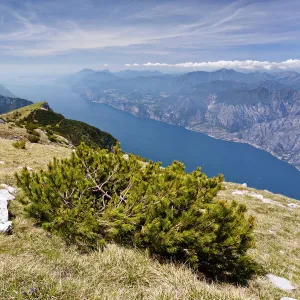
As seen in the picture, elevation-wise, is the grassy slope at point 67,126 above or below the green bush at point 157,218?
below

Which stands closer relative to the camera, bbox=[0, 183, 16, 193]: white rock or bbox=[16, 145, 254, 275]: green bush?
bbox=[16, 145, 254, 275]: green bush

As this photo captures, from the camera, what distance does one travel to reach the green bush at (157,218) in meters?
6.06

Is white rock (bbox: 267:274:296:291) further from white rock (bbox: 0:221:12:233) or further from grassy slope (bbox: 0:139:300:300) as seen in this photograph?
white rock (bbox: 0:221:12:233)

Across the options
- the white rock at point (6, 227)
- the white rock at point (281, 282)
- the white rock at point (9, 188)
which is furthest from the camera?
the white rock at point (9, 188)

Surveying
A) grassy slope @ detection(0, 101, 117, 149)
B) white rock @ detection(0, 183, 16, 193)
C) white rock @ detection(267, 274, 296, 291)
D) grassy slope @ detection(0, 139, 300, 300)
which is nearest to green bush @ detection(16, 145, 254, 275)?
grassy slope @ detection(0, 139, 300, 300)

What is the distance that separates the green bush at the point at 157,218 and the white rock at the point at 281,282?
1592mm

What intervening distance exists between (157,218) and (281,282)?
4.85 m

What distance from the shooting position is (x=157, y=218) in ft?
20.3

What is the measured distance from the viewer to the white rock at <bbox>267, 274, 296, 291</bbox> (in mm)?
6957

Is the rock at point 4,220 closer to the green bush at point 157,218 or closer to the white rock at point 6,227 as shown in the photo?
the white rock at point 6,227

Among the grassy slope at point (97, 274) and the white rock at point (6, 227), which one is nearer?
the grassy slope at point (97, 274)

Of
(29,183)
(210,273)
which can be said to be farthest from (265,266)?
(29,183)

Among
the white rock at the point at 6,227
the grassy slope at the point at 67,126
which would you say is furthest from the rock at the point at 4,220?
the grassy slope at the point at 67,126

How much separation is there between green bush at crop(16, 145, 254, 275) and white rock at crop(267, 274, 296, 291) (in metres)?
1.59
